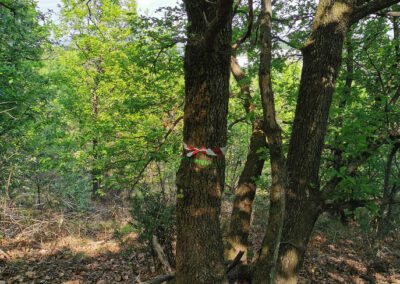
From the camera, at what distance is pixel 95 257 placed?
20.8ft

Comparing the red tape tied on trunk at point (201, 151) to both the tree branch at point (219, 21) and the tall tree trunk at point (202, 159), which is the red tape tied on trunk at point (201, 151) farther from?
the tree branch at point (219, 21)

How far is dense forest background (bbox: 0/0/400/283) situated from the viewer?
3.83 metres

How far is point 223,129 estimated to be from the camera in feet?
9.05

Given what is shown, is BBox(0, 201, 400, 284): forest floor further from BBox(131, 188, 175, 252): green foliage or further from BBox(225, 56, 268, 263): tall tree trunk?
BBox(225, 56, 268, 263): tall tree trunk

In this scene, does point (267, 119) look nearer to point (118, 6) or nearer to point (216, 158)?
point (216, 158)

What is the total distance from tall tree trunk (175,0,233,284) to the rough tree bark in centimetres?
127

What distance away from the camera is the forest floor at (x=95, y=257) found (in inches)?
199

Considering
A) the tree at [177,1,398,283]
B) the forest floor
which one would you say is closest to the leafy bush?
the forest floor

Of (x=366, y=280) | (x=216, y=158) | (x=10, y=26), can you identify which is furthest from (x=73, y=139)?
(x=366, y=280)

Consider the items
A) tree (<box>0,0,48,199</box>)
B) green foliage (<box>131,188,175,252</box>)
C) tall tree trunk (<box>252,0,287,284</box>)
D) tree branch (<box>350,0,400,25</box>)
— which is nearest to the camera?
tall tree trunk (<box>252,0,287,284</box>)

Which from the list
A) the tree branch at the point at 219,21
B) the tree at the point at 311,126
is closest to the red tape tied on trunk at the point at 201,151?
the tree branch at the point at 219,21

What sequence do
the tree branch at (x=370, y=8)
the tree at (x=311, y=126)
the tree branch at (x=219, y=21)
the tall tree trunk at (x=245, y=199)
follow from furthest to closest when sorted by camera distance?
1. the tall tree trunk at (x=245, y=199)
2. the tree at (x=311, y=126)
3. the tree branch at (x=370, y=8)
4. the tree branch at (x=219, y=21)

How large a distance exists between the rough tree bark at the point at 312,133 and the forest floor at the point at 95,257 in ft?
8.82

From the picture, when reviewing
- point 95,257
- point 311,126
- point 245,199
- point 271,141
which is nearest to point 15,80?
point 95,257
